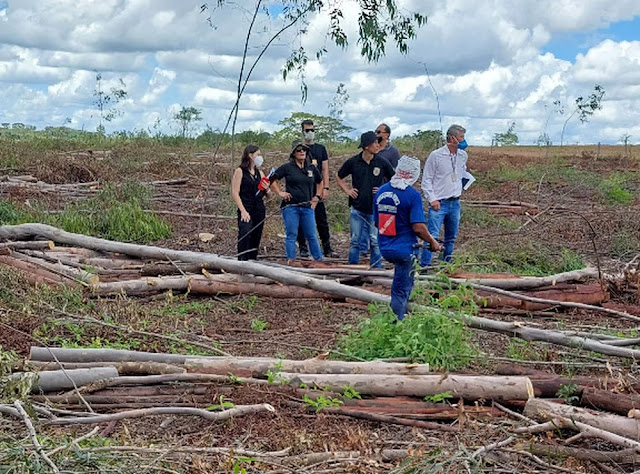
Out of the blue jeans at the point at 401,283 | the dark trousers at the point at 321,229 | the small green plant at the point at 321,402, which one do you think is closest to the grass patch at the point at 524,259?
the dark trousers at the point at 321,229

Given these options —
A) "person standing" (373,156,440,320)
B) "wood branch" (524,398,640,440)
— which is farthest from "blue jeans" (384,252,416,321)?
"wood branch" (524,398,640,440)

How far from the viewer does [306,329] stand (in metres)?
7.46

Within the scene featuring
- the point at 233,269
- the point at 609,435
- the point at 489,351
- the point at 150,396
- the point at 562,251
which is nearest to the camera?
the point at 609,435

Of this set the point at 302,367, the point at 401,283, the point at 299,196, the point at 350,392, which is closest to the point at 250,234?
the point at 299,196

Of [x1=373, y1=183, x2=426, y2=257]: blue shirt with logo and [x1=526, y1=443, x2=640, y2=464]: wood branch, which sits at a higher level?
[x1=373, y1=183, x2=426, y2=257]: blue shirt with logo

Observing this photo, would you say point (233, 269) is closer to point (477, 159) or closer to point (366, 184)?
point (366, 184)

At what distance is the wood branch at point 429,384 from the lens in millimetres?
5297

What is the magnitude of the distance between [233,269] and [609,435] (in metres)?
5.00

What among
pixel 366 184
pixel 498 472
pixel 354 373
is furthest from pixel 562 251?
pixel 498 472

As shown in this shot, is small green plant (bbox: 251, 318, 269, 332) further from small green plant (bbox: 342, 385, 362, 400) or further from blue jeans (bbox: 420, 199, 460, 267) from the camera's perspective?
blue jeans (bbox: 420, 199, 460, 267)

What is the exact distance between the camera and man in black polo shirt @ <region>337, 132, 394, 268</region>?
955cm

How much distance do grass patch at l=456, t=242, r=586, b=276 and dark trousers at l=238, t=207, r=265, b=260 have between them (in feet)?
8.59

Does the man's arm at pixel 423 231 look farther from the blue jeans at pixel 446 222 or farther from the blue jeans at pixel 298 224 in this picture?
the blue jeans at pixel 298 224

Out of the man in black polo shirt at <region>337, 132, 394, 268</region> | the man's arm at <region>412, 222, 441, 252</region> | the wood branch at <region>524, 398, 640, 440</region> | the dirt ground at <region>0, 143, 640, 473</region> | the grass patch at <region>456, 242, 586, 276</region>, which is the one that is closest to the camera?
the dirt ground at <region>0, 143, 640, 473</region>
